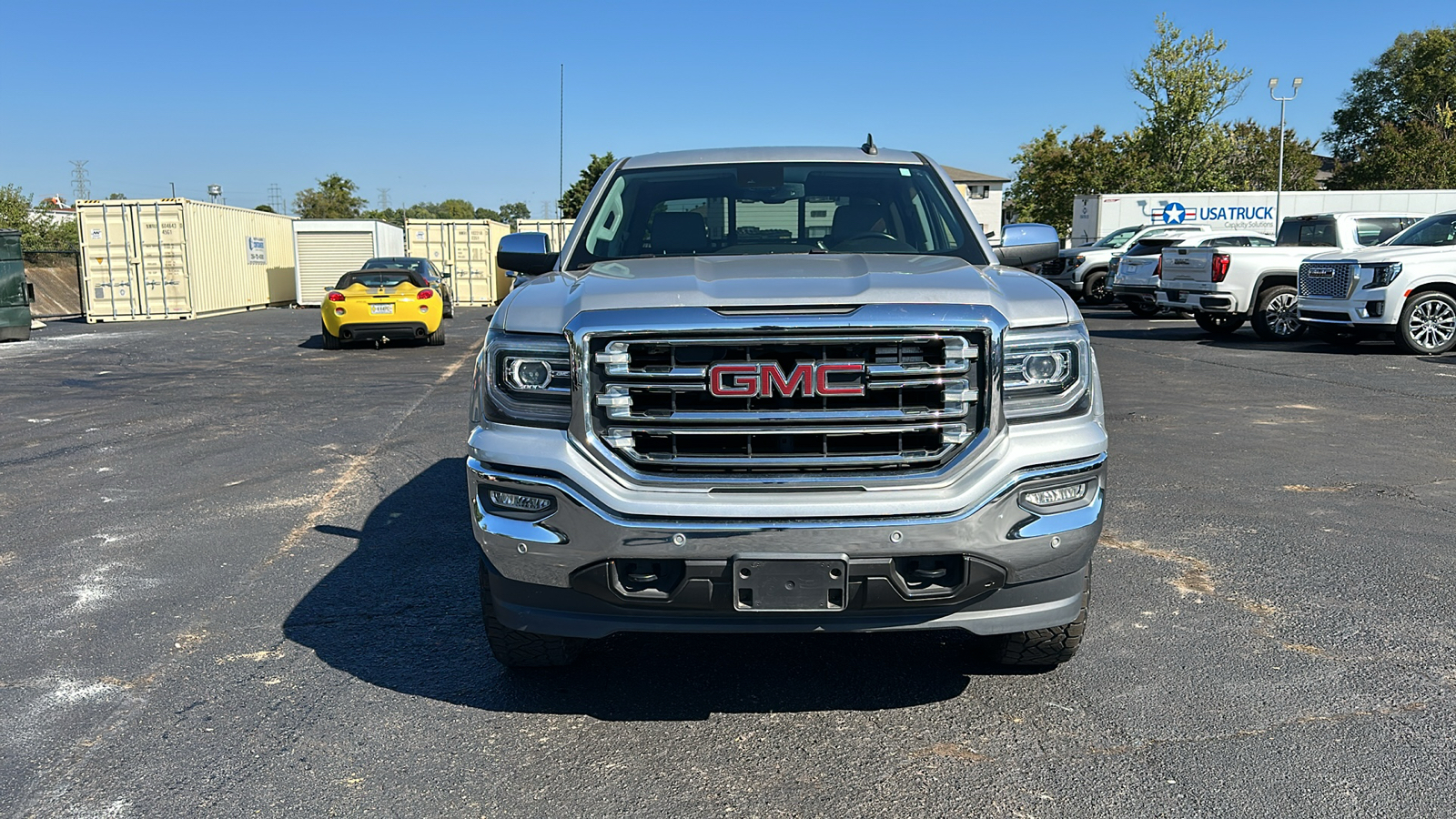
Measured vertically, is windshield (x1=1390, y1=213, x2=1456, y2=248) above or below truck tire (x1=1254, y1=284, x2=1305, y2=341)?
above

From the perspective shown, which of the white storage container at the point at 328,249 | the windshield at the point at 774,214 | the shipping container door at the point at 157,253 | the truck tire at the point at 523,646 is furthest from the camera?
the white storage container at the point at 328,249

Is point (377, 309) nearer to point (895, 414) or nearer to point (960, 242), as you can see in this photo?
point (960, 242)

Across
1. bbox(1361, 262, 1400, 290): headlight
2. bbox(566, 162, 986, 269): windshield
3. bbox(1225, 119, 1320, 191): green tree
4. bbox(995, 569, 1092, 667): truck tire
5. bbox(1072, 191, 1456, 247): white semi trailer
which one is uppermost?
bbox(1225, 119, 1320, 191): green tree

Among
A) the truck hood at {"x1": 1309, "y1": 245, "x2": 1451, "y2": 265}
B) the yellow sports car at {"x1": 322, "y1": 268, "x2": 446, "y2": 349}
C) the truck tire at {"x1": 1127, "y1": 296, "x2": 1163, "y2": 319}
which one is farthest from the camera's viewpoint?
the truck tire at {"x1": 1127, "y1": 296, "x2": 1163, "y2": 319}

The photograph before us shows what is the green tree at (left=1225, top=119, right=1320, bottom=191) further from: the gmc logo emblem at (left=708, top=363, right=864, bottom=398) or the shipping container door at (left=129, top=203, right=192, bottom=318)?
the gmc logo emblem at (left=708, top=363, right=864, bottom=398)

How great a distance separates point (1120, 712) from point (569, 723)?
1682 mm

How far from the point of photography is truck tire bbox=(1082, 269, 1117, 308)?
25.9 meters

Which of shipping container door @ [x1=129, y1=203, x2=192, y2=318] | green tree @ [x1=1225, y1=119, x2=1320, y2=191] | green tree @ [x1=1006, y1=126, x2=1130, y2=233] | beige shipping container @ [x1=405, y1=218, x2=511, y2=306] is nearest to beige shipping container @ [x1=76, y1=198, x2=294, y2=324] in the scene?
shipping container door @ [x1=129, y1=203, x2=192, y2=318]

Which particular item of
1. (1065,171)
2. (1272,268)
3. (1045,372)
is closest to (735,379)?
(1045,372)

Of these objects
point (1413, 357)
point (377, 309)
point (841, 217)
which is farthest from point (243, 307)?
point (841, 217)

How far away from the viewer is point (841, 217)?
4.70 metres

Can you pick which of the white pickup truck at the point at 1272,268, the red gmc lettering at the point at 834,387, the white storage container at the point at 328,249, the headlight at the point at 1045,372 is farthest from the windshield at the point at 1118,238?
the red gmc lettering at the point at 834,387

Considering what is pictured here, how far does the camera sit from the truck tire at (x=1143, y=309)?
21984 mm

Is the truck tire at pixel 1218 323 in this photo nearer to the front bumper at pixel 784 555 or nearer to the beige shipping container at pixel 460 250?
the front bumper at pixel 784 555
